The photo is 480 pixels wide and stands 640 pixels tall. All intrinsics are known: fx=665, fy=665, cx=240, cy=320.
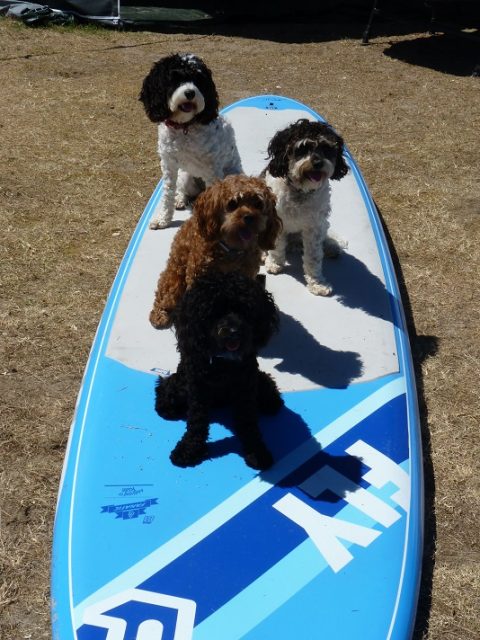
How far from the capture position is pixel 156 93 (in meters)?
4.10

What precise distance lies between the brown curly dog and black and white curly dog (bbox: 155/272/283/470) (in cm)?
53

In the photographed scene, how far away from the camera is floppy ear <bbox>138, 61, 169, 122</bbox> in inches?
161

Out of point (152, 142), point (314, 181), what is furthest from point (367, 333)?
point (152, 142)

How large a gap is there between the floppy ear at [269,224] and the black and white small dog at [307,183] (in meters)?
0.45

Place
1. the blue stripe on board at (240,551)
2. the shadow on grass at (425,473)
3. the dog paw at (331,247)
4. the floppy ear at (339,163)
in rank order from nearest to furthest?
the blue stripe on board at (240,551) → the shadow on grass at (425,473) → the floppy ear at (339,163) → the dog paw at (331,247)

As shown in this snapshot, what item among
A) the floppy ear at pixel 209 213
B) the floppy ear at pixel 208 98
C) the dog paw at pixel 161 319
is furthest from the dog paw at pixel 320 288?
the floppy ear at pixel 208 98

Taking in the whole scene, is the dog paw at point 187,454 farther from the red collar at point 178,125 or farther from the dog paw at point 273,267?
the red collar at point 178,125

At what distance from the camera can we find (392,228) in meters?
5.54

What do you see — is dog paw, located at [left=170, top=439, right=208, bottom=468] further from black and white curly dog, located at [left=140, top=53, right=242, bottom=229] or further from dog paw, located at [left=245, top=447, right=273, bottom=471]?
black and white curly dog, located at [left=140, top=53, right=242, bottom=229]

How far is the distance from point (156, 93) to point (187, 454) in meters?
2.30

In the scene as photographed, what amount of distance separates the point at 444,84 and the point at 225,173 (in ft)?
17.9

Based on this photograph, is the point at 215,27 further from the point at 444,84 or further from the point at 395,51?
the point at 444,84

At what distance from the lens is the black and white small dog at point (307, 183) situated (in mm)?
3615

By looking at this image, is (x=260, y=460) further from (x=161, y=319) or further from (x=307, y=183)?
(x=307, y=183)
